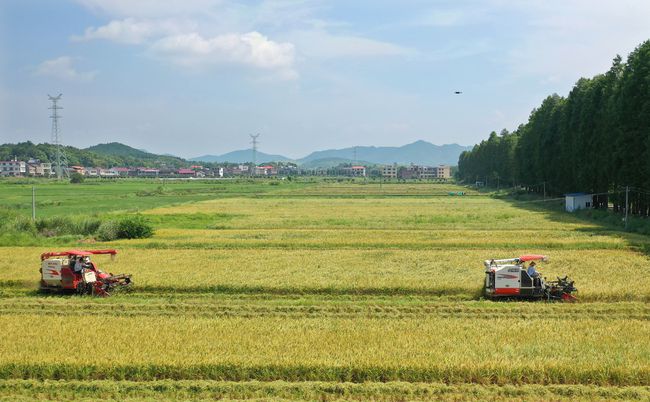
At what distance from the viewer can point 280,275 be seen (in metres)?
26.8

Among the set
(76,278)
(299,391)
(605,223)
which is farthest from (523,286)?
(605,223)

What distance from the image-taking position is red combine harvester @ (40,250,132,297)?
76.7 ft

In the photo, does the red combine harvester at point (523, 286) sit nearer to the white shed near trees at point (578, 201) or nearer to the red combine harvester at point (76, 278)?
the red combine harvester at point (76, 278)

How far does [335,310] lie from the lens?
20516 mm

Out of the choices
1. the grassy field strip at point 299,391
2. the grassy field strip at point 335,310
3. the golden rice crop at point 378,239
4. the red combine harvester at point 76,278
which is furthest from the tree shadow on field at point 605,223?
the red combine harvester at point 76,278

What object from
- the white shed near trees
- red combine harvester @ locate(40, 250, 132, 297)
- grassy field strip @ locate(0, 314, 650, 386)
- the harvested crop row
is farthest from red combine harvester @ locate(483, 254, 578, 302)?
the white shed near trees

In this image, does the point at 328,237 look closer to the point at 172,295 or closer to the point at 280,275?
the point at 280,275

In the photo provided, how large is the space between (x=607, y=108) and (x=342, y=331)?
47.2 m

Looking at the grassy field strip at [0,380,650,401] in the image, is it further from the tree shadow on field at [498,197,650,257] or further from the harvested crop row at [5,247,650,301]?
the tree shadow on field at [498,197,650,257]

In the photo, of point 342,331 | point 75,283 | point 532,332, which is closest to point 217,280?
point 75,283

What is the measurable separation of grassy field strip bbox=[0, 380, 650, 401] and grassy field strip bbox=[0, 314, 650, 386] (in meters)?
0.48

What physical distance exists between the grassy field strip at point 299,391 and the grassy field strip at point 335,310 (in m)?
6.16

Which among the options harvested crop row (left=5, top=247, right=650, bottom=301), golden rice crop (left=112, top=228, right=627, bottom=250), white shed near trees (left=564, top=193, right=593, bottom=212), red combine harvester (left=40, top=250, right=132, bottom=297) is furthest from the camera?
white shed near trees (left=564, top=193, right=593, bottom=212)

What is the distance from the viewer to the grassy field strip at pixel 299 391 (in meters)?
12.9
